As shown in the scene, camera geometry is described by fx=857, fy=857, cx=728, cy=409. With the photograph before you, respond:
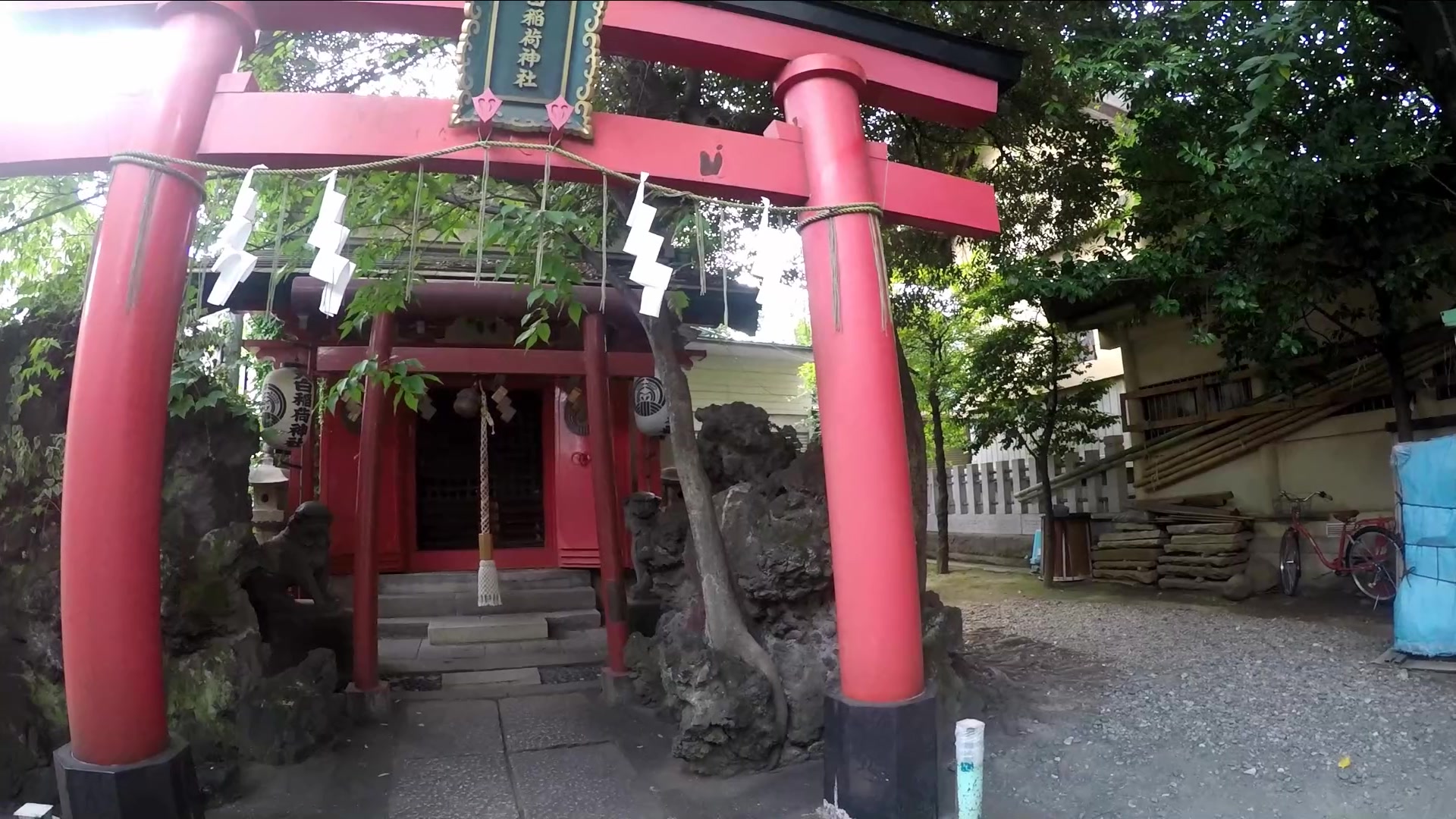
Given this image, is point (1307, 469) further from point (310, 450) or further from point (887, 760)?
point (310, 450)

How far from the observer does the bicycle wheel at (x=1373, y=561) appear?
8.47 meters

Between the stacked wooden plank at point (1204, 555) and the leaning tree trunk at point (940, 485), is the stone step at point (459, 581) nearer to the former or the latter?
the leaning tree trunk at point (940, 485)

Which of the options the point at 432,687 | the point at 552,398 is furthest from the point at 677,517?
the point at 552,398

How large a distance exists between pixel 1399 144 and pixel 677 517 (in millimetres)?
6225

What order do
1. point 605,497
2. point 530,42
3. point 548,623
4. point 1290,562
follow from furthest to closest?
point 1290,562 < point 548,623 < point 605,497 < point 530,42

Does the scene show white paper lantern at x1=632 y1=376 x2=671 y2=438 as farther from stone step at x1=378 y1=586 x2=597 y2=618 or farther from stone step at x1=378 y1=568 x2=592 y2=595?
stone step at x1=378 y1=586 x2=597 y2=618

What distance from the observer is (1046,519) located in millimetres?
12234

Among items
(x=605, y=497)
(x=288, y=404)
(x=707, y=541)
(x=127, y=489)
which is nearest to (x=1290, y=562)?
(x=707, y=541)

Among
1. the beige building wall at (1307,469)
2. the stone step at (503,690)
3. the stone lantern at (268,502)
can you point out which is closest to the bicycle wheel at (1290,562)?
the beige building wall at (1307,469)

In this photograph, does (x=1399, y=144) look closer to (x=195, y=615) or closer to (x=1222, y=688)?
(x=1222, y=688)

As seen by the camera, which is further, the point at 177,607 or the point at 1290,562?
the point at 1290,562

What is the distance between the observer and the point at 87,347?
3.97 metres

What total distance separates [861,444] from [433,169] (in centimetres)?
264

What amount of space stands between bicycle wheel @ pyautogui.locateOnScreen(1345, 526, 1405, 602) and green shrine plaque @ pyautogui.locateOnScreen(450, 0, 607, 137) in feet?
28.4
